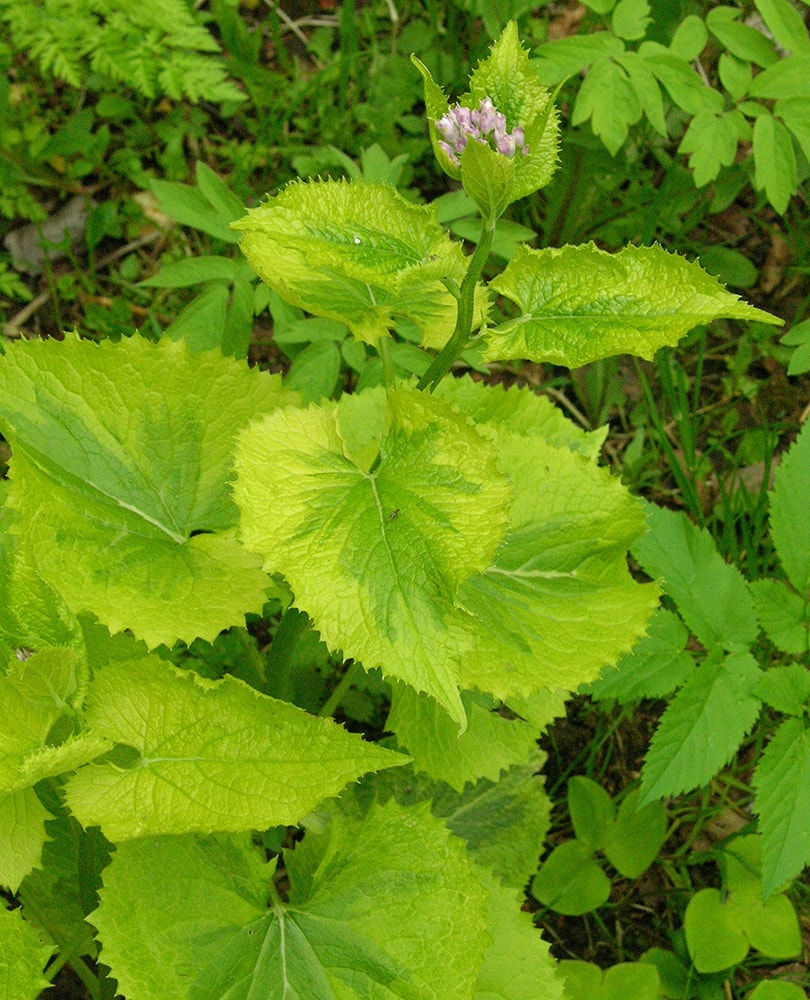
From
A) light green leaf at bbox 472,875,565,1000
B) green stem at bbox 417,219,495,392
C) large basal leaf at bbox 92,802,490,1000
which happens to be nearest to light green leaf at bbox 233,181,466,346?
green stem at bbox 417,219,495,392

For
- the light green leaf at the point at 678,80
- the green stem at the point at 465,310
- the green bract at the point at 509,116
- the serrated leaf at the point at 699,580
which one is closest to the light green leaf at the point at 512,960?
the serrated leaf at the point at 699,580

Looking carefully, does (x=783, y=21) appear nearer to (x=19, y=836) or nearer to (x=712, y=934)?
(x=712, y=934)

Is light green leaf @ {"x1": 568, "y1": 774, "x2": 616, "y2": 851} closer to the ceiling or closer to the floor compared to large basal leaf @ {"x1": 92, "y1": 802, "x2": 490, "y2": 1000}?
closer to the floor

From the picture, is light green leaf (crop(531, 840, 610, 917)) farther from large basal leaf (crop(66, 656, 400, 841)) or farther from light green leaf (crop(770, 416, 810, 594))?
large basal leaf (crop(66, 656, 400, 841))

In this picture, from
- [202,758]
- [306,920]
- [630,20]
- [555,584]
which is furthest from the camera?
[630,20]

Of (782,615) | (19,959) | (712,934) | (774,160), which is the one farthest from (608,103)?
(19,959)

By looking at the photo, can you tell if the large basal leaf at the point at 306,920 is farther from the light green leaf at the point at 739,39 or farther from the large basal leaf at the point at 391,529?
the light green leaf at the point at 739,39
